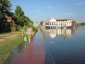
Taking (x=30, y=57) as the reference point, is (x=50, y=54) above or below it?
below

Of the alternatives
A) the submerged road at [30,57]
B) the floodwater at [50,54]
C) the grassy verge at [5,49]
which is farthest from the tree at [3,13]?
the submerged road at [30,57]

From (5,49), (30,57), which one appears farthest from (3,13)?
(30,57)

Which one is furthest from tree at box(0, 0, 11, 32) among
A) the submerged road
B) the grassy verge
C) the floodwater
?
the submerged road

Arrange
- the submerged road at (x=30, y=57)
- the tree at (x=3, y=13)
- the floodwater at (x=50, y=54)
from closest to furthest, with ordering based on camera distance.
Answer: the submerged road at (x=30, y=57) → the floodwater at (x=50, y=54) → the tree at (x=3, y=13)

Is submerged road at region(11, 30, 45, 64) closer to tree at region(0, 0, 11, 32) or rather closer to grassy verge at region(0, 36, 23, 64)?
grassy verge at region(0, 36, 23, 64)

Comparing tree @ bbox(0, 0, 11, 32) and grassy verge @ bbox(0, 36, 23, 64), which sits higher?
tree @ bbox(0, 0, 11, 32)

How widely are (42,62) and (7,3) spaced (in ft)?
124

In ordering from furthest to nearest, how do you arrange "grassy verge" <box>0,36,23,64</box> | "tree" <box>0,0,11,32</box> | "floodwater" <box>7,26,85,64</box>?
"tree" <box>0,0,11,32</box> < "grassy verge" <box>0,36,23,64</box> < "floodwater" <box>7,26,85,64</box>

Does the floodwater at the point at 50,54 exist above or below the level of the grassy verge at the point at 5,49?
below

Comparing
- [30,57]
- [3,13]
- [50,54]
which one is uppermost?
[3,13]

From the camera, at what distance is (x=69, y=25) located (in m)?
132

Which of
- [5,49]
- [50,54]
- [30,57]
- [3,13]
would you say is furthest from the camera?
[3,13]

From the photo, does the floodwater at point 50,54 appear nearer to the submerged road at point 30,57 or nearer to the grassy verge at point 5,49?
the submerged road at point 30,57

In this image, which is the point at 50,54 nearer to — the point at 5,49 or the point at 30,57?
the point at 30,57
